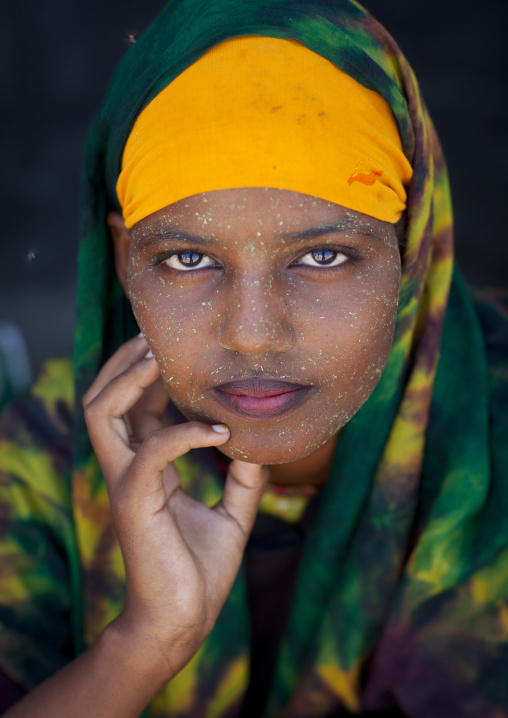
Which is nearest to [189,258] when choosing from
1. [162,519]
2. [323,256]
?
[323,256]

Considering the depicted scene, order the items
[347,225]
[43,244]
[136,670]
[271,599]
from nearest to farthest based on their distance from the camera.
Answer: [347,225] < [136,670] < [271,599] < [43,244]

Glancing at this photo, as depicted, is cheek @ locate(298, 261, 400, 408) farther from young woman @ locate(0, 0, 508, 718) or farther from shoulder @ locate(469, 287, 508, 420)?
shoulder @ locate(469, 287, 508, 420)

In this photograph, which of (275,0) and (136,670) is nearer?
(275,0)

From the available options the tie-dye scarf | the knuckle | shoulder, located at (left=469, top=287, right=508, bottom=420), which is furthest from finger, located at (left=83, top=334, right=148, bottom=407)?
shoulder, located at (left=469, top=287, right=508, bottom=420)

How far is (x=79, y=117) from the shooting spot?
9.32ft

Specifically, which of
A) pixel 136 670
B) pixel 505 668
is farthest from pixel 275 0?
pixel 505 668

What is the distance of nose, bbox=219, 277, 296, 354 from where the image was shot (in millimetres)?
924

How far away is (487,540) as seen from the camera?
123 cm

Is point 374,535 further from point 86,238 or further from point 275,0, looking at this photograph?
point 275,0

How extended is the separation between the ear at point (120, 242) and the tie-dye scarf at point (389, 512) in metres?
0.02

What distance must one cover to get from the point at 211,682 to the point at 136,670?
337 millimetres

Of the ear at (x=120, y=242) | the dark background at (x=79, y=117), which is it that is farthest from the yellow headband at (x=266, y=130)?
the dark background at (x=79, y=117)

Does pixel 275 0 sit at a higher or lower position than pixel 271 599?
higher

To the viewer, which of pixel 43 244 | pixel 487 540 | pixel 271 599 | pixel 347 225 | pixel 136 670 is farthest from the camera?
pixel 43 244
